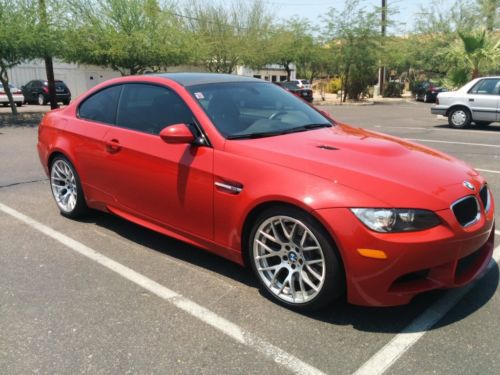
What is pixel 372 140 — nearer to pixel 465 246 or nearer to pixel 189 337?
pixel 465 246

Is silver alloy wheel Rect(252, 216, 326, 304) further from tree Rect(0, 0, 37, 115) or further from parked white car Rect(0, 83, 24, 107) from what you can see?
parked white car Rect(0, 83, 24, 107)

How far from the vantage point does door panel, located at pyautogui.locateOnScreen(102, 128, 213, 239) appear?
11.7 feet

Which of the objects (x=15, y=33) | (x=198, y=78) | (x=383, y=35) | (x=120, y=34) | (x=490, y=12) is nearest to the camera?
(x=198, y=78)

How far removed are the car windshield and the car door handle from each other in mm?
850

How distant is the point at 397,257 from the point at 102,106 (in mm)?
3245

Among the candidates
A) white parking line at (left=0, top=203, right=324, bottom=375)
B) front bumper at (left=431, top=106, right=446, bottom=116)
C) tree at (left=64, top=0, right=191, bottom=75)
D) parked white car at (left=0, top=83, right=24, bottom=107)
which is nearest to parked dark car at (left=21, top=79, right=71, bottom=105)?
parked white car at (left=0, top=83, right=24, bottom=107)

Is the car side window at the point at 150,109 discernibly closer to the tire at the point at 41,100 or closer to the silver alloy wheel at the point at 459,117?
the silver alloy wheel at the point at 459,117

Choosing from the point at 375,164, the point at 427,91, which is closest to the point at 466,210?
the point at 375,164

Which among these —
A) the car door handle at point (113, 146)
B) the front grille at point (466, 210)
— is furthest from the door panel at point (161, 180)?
the front grille at point (466, 210)

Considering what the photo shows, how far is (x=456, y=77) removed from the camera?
24.0 m

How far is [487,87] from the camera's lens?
13.4 meters

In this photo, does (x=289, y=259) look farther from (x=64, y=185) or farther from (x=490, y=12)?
(x=490, y=12)

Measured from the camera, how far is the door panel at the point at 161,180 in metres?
3.57

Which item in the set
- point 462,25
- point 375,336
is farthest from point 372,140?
point 462,25
